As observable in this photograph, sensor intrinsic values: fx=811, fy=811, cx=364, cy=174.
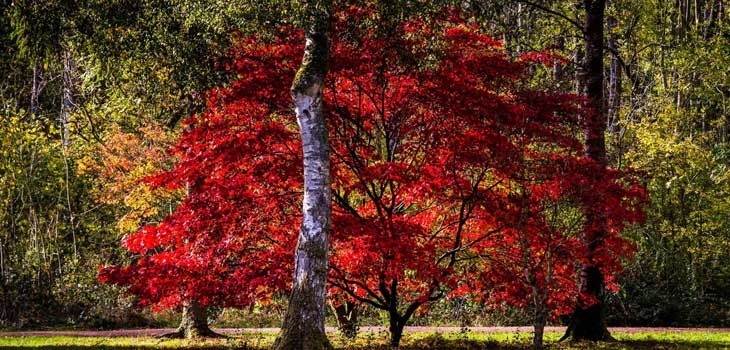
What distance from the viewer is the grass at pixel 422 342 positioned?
11648 mm

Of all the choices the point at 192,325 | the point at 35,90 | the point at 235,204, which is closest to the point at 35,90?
the point at 35,90

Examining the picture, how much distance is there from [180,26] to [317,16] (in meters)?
2.36

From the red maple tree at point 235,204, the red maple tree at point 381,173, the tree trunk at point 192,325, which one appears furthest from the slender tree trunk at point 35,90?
the red maple tree at point 381,173

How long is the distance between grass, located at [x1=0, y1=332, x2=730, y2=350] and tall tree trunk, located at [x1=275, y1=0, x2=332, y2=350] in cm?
252

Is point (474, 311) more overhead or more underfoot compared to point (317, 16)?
more underfoot

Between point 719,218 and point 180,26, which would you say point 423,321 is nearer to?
point 719,218

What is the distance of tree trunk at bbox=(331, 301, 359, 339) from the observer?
12.3 m

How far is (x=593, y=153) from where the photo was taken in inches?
475

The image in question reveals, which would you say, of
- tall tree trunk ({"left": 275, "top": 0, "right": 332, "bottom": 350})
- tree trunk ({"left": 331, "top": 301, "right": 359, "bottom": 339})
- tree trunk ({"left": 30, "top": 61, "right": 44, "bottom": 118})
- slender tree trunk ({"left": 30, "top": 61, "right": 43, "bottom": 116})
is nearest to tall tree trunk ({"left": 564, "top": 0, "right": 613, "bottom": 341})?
tree trunk ({"left": 331, "top": 301, "right": 359, "bottom": 339})

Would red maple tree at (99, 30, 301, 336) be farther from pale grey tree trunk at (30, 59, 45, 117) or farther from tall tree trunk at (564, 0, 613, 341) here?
pale grey tree trunk at (30, 59, 45, 117)

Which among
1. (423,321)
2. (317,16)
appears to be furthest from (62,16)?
(423,321)

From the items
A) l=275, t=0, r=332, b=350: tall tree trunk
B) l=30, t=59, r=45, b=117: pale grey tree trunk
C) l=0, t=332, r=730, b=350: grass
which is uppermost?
l=30, t=59, r=45, b=117: pale grey tree trunk

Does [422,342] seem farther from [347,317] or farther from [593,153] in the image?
[593,153]

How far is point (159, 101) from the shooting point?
13867 millimetres
